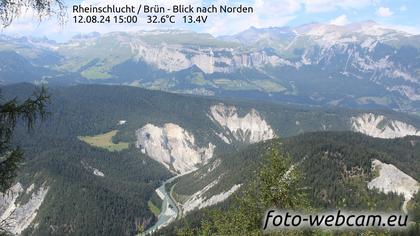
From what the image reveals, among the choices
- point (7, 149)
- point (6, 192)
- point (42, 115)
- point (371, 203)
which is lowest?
point (371, 203)

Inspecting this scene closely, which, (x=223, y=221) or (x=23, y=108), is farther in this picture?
(x=223, y=221)

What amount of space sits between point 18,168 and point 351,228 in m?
24.5

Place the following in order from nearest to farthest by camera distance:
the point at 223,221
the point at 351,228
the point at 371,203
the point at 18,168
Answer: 1. the point at 18,168
2. the point at 371,203
3. the point at 351,228
4. the point at 223,221

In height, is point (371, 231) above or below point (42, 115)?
below

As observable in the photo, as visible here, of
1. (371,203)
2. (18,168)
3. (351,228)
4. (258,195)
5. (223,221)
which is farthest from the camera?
→ (223,221)

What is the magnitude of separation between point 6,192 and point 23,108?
4846mm

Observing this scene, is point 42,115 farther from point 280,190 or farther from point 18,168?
point 280,190

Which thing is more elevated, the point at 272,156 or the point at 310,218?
the point at 272,156

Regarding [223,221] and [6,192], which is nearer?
[6,192]

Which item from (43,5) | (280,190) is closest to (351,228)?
(280,190)

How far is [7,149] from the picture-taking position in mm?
24062

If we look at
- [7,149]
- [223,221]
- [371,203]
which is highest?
[7,149]

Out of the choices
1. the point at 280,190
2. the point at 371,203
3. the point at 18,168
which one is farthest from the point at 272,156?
the point at 18,168

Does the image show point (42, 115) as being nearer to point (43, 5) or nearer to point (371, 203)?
point (43, 5)
